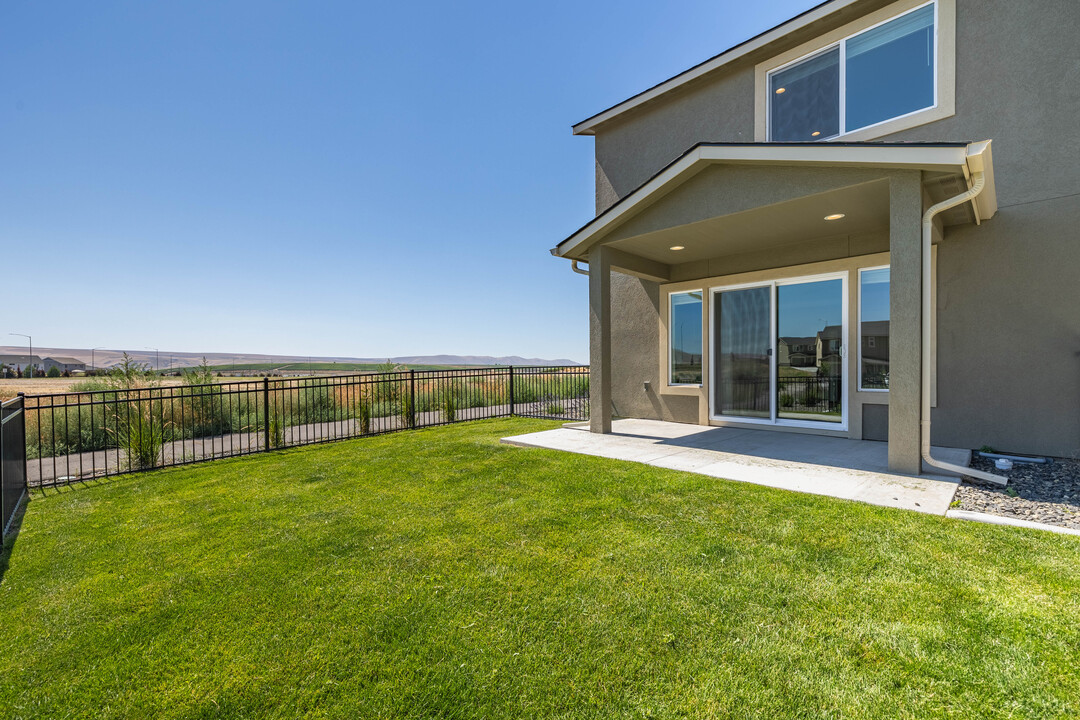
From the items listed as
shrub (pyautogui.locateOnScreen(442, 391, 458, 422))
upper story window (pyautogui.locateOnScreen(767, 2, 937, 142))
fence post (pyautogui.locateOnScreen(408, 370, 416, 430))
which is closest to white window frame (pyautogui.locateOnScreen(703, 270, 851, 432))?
upper story window (pyautogui.locateOnScreen(767, 2, 937, 142))

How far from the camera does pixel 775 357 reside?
7.64m

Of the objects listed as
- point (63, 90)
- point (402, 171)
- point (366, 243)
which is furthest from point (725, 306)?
point (366, 243)

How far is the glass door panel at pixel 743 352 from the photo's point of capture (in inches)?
306

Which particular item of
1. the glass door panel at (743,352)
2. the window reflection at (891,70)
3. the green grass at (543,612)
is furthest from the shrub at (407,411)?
the window reflection at (891,70)

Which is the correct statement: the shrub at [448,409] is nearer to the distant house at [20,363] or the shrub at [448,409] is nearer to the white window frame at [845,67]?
the white window frame at [845,67]

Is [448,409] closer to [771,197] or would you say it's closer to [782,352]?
[782,352]

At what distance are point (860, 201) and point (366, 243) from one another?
898 inches

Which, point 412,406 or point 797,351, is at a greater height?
point 797,351

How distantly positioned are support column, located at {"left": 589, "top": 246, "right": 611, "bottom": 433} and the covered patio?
0.03 m

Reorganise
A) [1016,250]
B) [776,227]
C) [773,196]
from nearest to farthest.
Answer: [773,196]
[1016,250]
[776,227]

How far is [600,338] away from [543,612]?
551 centimetres

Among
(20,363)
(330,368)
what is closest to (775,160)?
(20,363)

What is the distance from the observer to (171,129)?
11.1 meters

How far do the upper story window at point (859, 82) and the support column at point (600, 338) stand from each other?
12.5ft
